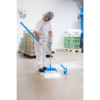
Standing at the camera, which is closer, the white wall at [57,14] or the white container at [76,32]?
the white container at [76,32]

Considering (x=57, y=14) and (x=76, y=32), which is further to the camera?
(x=57, y=14)

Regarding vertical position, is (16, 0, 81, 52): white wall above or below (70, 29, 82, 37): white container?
above

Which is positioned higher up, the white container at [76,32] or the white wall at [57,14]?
the white wall at [57,14]

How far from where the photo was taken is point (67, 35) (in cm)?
867

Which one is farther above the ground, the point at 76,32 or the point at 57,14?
the point at 57,14

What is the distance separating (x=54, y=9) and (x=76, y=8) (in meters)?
1.73

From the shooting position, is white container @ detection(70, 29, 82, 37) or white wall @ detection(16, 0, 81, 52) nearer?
white container @ detection(70, 29, 82, 37)
